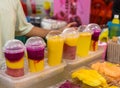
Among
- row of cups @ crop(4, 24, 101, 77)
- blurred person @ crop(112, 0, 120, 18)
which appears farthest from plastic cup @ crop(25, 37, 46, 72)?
blurred person @ crop(112, 0, 120, 18)

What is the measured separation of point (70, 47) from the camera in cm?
123

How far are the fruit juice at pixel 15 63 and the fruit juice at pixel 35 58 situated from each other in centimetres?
5

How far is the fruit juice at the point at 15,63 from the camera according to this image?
0.98 meters

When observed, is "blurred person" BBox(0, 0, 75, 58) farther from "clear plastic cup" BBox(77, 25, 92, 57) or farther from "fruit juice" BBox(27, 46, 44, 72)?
"fruit juice" BBox(27, 46, 44, 72)

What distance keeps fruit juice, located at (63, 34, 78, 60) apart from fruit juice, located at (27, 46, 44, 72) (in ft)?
0.62

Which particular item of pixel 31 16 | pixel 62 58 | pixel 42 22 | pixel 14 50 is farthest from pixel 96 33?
pixel 31 16

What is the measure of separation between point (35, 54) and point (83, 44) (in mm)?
371

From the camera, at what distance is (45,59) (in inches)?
47.3

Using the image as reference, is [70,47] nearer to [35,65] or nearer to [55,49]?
[55,49]

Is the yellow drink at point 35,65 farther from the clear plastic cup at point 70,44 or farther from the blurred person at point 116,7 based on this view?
the blurred person at point 116,7

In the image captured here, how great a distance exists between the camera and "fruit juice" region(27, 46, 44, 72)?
1.04m

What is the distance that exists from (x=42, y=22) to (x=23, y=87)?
145 centimetres

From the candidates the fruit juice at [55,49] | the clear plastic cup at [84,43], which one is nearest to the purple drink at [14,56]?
the fruit juice at [55,49]

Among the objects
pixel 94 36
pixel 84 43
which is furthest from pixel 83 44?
pixel 94 36
